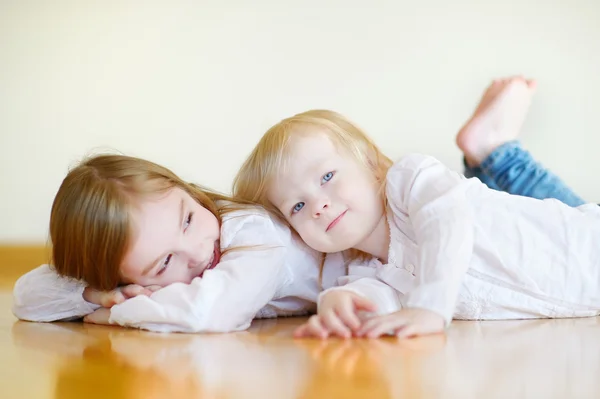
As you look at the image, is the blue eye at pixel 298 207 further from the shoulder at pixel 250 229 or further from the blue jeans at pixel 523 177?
the blue jeans at pixel 523 177

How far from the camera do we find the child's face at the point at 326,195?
1227 millimetres

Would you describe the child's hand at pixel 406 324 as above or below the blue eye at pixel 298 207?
below

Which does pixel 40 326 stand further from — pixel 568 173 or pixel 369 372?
pixel 568 173

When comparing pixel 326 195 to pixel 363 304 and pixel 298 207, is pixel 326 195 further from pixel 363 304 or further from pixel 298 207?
pixel 363 304

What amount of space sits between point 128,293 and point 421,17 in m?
1.42

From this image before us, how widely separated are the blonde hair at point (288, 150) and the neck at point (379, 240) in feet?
0.14

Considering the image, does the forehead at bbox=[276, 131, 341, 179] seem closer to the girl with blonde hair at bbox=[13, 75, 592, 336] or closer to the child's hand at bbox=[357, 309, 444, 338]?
the girl with blonde hair at bbox=[13, 75, 592, 336]

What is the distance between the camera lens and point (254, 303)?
3.86 ft

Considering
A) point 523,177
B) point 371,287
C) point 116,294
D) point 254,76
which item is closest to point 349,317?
point 371,287

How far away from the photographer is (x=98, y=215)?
1160 millimetres

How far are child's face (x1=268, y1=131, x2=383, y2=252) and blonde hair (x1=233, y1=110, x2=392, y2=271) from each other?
15 mm

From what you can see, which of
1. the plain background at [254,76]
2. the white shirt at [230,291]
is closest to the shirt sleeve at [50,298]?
the white shirt at [230,291]

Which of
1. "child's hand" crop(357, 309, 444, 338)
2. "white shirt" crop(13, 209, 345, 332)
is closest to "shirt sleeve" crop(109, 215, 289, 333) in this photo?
"white shirt" crop(13, 209, 345, 332)

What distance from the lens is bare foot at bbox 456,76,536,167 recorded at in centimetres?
157
